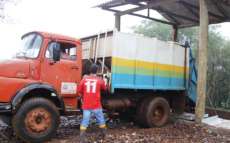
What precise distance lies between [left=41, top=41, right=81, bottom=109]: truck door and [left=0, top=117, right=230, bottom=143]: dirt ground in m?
0.94

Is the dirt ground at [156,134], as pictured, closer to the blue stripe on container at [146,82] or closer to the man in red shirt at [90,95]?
the man in red shirt at [90,95]

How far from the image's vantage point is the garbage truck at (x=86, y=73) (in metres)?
7.48

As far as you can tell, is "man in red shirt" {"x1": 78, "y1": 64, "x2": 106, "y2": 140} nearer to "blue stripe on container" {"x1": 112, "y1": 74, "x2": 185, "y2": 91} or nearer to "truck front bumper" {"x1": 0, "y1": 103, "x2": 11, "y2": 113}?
"blue stripe on container" {"x1": 112, "y1": 74, "x2": 185, "y2": 91}

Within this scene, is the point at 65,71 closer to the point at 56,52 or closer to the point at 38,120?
the point at 56,52

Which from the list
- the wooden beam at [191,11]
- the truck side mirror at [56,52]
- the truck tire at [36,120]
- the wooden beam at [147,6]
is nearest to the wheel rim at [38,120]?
the truck tire at [36,120]

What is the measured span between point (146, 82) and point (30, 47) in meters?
3.44

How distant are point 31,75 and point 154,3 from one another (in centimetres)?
598

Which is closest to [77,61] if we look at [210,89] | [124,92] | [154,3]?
[124,92]

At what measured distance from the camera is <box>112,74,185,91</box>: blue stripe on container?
9033 millimetres

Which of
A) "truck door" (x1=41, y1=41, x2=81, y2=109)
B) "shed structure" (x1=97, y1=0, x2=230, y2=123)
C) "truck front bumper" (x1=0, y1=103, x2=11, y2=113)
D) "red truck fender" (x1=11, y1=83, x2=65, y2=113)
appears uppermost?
"shed structure" (x1=97, y1=0, x2=230, y2=123)

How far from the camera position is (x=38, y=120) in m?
7.55

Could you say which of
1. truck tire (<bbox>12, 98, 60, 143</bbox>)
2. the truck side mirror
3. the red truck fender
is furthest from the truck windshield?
truck tire (<bbox>12, 98, 60, 143</bbox>)

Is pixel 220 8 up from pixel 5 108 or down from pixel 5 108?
up

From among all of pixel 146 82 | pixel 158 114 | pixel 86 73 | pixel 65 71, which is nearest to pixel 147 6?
pixel 146 82
